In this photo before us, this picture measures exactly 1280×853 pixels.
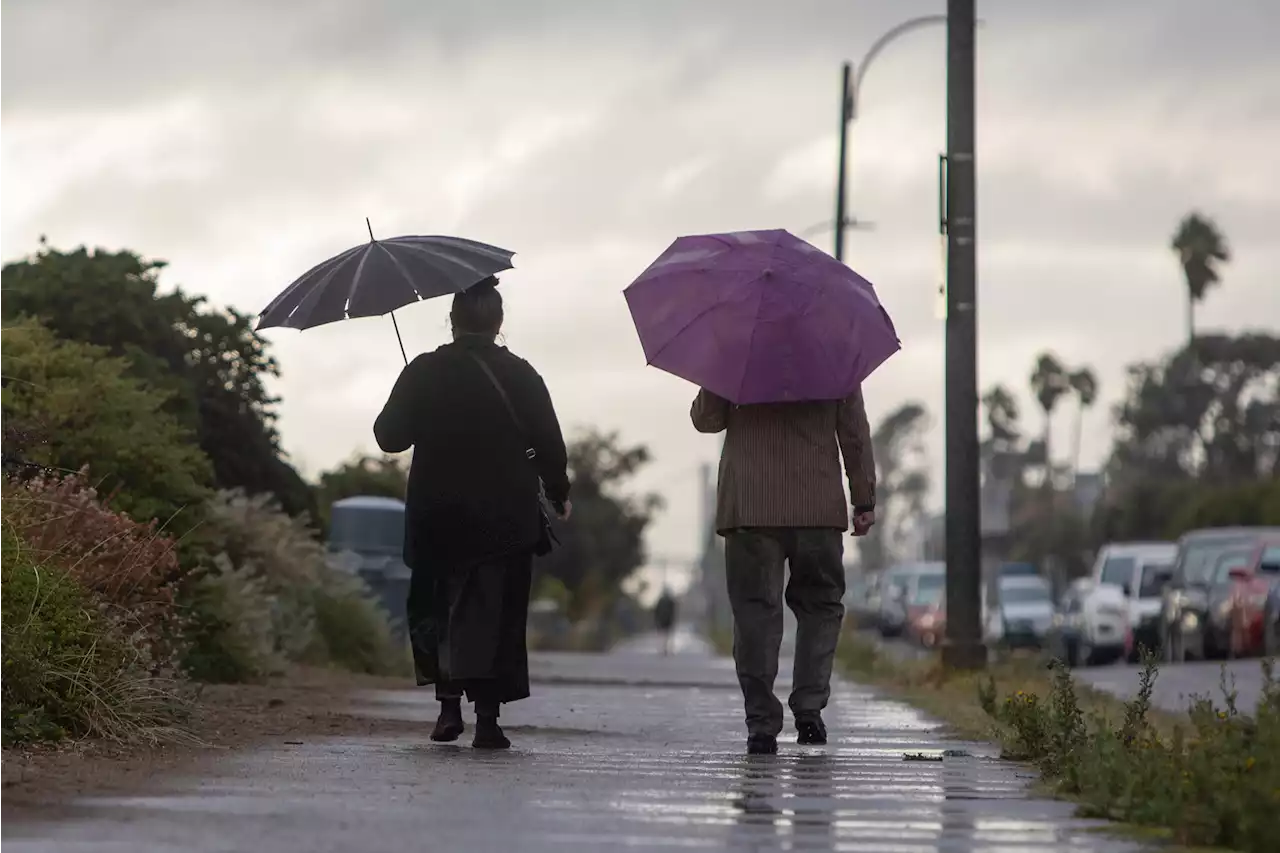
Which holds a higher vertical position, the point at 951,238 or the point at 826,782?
the point at 951,238

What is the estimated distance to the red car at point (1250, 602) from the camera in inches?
1237

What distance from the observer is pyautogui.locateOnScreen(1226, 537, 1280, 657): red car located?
31422mm

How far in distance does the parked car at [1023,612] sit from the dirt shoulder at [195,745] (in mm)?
31992

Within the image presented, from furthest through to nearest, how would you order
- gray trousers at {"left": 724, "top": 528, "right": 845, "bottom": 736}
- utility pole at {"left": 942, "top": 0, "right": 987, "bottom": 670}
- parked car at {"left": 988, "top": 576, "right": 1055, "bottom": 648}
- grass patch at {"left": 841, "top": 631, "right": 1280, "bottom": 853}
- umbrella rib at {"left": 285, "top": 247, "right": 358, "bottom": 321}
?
parked car at {"left": 988, "top": 576, "right": 1055, "bottom": 648}, utility pole at {"left": 942, "top": 0, "right": 987, "bottom": 670}, umbrella rib at {"left": 285, "top": 247, "right": 358, "bottom": 321}, gray trousers at {"left": 724, "top": 528, "right": 845, "bottom": 736}, grass patch at {"left": 841, "top": 631, "right": 1280, "bottom": 853}

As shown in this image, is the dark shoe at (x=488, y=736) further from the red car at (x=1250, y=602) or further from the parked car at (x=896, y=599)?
the parked car at (x=896, y=599)

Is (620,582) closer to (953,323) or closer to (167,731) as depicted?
(953,323)

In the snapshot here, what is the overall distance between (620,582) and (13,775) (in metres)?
64.2

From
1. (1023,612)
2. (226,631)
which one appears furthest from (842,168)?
(226,631)

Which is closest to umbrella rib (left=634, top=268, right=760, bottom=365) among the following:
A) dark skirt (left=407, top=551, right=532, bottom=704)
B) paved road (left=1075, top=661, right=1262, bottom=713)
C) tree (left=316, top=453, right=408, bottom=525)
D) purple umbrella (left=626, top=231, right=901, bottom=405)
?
purple umbrella (left=626, top=231, right=901, bottom=405)

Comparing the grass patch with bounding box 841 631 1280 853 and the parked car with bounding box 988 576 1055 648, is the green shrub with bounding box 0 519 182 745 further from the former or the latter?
the parked car with bounding box 988 576 1055 648

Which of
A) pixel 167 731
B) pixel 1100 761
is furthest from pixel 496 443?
pixel 1100 761

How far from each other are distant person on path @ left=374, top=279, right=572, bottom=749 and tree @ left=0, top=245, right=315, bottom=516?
5383 millimetres

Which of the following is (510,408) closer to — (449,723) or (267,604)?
(449,723)

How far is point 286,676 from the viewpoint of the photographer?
15977 millimetres
